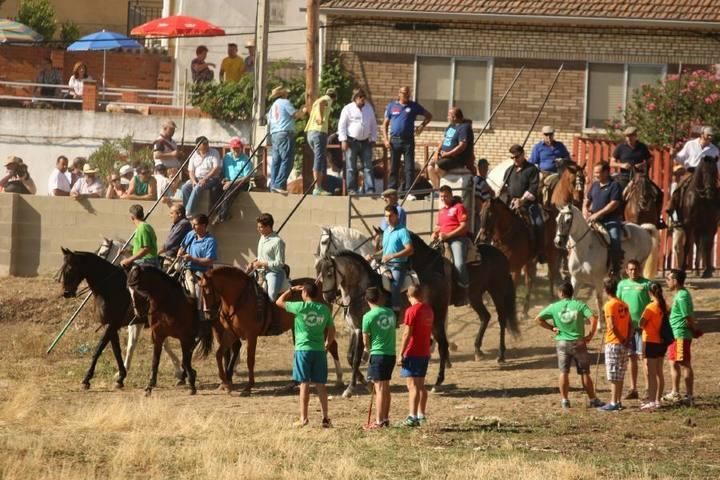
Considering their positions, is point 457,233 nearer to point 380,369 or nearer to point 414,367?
point 414,367

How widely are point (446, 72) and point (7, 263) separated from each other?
42.8 ft

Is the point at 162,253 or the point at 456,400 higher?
the point at 162,253

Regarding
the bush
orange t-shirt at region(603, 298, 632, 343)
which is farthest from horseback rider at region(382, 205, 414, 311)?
the bush

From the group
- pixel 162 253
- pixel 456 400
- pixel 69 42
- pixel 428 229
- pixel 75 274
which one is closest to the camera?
pixel 456 400

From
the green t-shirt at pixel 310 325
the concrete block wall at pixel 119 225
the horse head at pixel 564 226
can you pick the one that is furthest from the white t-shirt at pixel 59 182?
the green t-shirt at pixel 310 325

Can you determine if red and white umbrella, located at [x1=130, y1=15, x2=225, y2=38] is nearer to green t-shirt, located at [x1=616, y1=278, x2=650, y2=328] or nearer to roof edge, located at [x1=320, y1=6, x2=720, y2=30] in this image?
roof edge, located at [x1=320, y1=6, x2=720, y2=30]

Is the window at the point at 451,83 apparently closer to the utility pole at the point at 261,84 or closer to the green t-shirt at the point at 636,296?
the utility pole at the point at 261,84

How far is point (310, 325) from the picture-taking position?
19.2m

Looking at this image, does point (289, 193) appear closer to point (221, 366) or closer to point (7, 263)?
point (7, 263)

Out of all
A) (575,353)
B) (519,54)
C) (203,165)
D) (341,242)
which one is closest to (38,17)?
(519,54)

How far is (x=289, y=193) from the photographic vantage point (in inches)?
1240

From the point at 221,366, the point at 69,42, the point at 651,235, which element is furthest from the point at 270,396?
the point at 69,42

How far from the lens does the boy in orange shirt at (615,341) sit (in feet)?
67.9

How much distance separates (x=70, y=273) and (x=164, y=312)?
152cm
